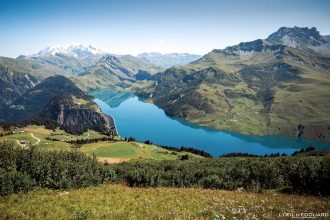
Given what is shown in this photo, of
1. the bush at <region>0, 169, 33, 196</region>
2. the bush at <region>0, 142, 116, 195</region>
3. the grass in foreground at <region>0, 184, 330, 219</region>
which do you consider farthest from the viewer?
the bush at <region>0, 142, 116, 195</region>

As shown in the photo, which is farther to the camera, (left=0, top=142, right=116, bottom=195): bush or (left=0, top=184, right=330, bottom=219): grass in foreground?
(left=0, top=142, right=116, bottom=195): bush

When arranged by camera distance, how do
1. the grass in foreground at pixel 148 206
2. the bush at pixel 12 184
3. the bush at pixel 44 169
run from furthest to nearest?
the bush at pixel 44 169
the bush at pixel 12 184
the grass in foreground at pixel 148 206

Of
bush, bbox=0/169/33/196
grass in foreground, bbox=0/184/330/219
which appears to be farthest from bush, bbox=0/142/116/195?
grass in foreground, bbox=0/184/330/219

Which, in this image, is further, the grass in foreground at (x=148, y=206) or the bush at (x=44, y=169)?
the bush at (x=44, y=169)

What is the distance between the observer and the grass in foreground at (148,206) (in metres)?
23.5

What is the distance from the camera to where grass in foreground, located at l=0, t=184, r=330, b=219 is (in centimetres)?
2345

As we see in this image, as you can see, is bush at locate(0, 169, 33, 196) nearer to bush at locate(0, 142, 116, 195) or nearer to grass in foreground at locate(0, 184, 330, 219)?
grass in foreground at locate(0, 184, 330, 219)

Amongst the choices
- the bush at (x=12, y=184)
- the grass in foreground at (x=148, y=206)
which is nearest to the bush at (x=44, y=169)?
the bush at (x=12, y=184)

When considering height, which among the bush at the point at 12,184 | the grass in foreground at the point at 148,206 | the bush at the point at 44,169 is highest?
the grass in foreground at the point at 148,206

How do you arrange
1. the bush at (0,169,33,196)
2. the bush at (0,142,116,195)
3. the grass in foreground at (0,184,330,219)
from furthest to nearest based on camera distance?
1. the bush at (0,142,116,195)
2. the bush at (0,169,33,196)
3. the grass in foreground at (0,184,330,219)

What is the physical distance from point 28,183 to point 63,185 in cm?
602

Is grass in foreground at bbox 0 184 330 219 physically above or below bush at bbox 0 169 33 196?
above

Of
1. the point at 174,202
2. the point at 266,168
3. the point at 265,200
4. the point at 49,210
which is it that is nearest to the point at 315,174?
the point at 266,168

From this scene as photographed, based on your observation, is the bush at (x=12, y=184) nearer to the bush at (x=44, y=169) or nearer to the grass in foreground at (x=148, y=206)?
the grass in foreground at (x=148, y=206)
